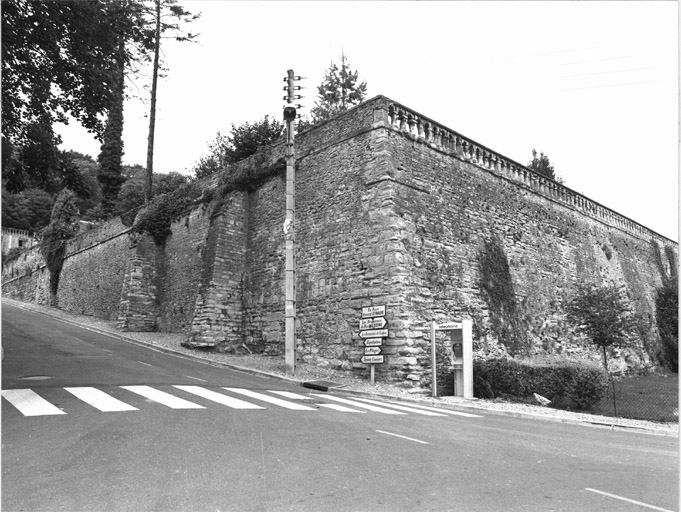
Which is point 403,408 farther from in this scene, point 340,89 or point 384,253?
point 340,89

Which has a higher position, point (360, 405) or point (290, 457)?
point (290, 457)

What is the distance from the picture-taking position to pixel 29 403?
7891 mm

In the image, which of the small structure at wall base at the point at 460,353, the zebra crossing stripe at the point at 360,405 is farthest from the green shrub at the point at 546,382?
the zebra crossing stripe at the point at 360,405

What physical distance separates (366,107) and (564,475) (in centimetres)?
1177

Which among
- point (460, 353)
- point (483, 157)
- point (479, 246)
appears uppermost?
point (483, 157)

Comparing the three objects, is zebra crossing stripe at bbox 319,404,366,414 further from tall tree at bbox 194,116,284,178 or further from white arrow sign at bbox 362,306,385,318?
tall tree at bbox 194,116,284,178

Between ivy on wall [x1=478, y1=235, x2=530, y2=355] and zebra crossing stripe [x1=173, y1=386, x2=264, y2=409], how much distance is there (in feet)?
30.5

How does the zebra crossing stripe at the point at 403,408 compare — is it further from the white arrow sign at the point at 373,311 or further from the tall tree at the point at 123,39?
the tall tree at the point at 123,39

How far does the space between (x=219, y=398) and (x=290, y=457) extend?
13.8ft

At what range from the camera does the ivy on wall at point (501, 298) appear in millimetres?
16453

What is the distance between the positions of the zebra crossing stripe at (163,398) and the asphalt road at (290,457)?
0.10ft

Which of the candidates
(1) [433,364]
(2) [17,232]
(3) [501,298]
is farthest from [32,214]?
(1) [433,364]

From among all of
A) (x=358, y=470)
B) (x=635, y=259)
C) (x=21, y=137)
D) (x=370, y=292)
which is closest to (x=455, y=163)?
(x=370, y=292)

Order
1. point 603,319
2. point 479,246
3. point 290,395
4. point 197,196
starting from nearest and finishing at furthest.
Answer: point 290,395 < point 603,319 < point 479,246 < point 197,196
